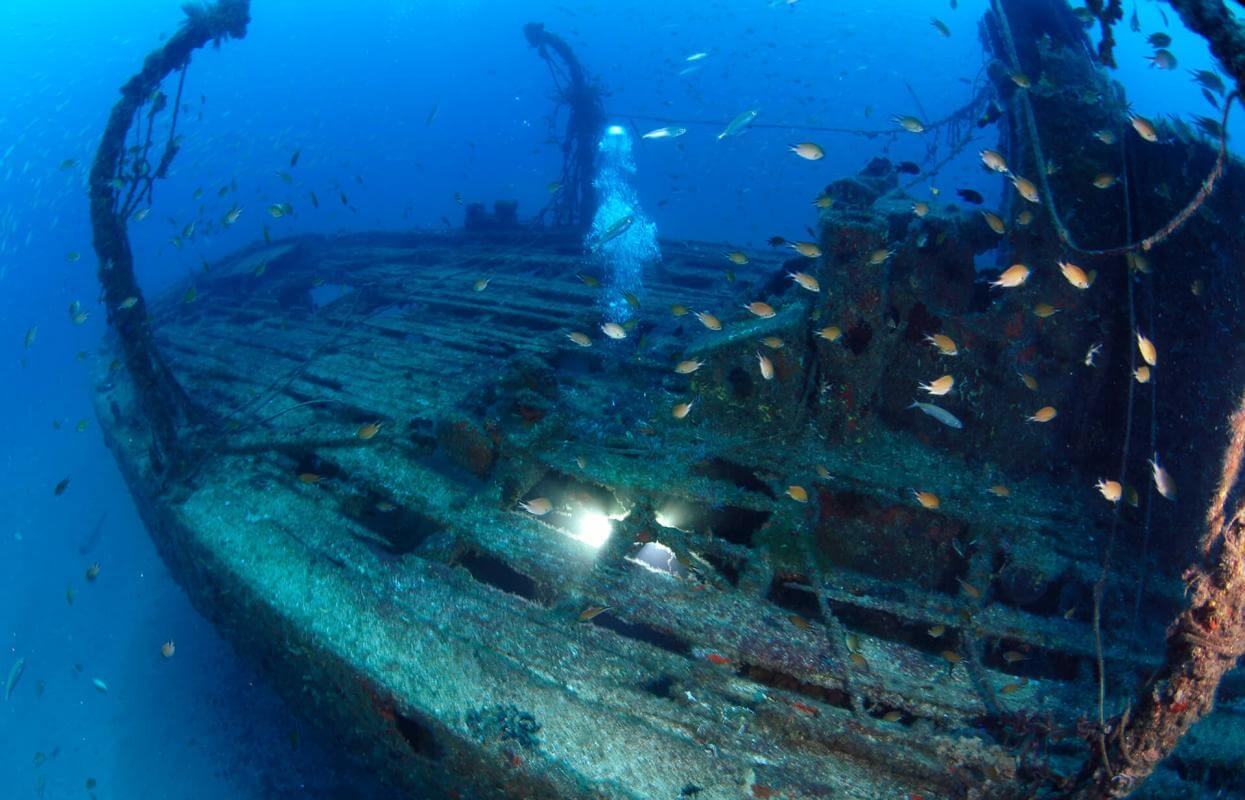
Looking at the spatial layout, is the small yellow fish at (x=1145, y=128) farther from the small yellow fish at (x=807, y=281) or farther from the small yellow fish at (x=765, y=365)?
the small yellow fish at (x=765, y=365)

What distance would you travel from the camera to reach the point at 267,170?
370ft

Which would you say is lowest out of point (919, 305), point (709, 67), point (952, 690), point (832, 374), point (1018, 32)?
point (709, 67)

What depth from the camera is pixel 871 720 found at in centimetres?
349

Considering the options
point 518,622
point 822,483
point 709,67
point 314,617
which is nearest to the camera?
Answer: point 518,622

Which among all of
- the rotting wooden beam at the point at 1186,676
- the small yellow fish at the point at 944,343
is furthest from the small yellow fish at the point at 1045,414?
the rotting wooden beam at the point at 1186,676

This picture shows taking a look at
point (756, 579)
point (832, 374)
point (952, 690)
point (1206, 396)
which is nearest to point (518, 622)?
point (756, 579)

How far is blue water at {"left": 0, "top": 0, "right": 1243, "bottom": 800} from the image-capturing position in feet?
36.5

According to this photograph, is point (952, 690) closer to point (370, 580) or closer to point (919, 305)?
point (919, 305)

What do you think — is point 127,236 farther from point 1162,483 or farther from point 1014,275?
point 1162,483

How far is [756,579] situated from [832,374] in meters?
1.88

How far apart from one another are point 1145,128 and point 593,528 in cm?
524

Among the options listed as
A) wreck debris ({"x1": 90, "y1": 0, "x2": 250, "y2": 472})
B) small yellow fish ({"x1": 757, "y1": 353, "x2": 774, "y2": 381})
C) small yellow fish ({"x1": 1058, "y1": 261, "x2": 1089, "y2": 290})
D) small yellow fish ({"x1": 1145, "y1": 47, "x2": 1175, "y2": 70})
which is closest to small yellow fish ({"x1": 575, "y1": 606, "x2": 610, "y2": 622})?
small yellow fish ({"x1": 757, "y1": 353, "x2": 774, "y2": 381})

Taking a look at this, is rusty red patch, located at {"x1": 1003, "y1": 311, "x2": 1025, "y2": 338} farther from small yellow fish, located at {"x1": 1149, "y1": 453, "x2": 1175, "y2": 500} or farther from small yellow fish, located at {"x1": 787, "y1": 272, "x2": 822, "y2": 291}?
small yellow fish, located at {"x1": 787, "y1": 272, "x2": 822, "y2": 291}

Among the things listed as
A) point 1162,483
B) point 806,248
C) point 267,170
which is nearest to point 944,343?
point 806,248
